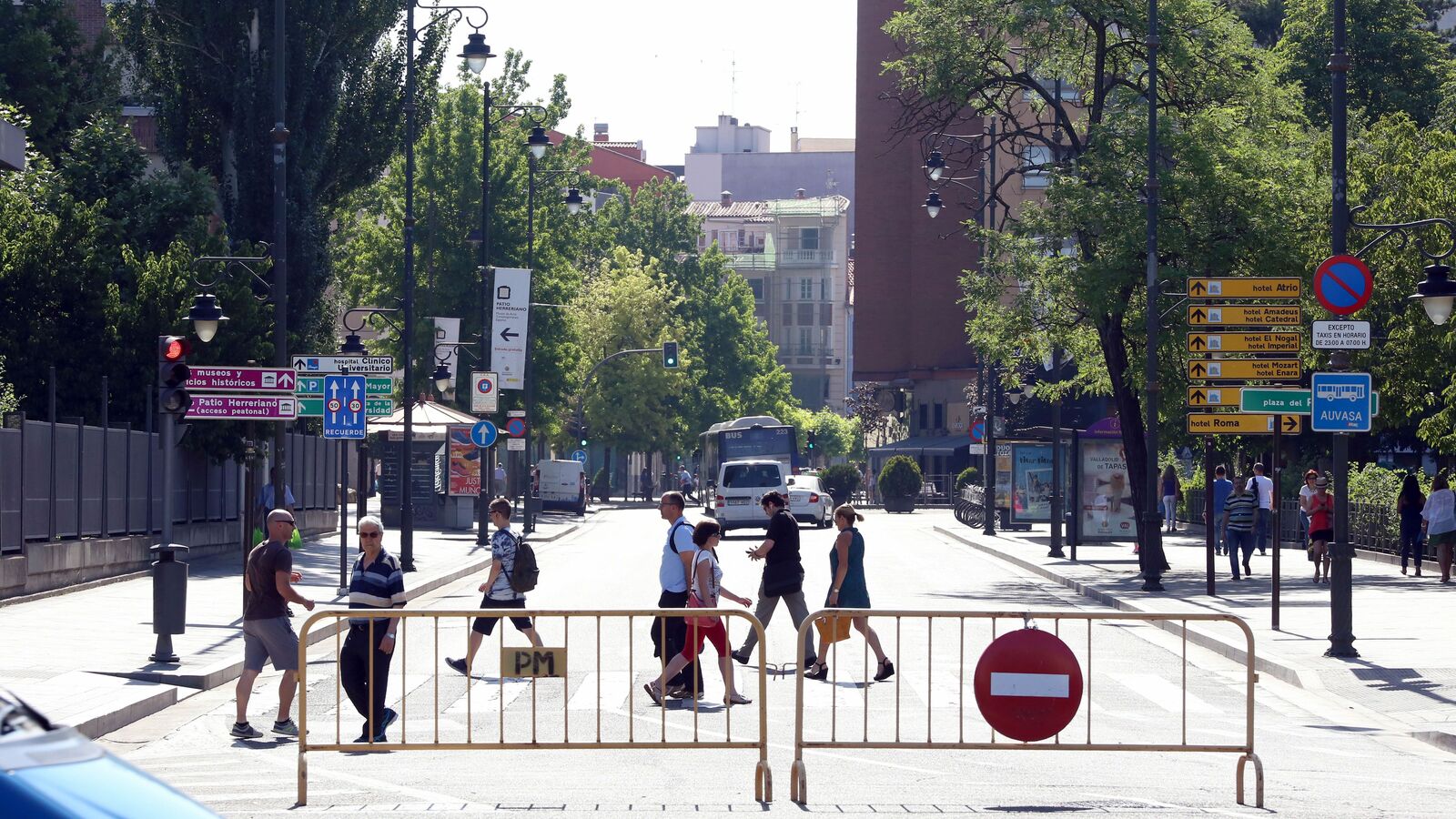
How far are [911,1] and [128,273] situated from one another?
612 inches

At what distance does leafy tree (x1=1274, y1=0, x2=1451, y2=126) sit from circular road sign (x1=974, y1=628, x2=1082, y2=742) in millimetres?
44600

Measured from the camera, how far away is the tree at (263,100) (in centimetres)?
3816

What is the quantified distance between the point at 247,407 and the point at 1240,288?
40.0 feet

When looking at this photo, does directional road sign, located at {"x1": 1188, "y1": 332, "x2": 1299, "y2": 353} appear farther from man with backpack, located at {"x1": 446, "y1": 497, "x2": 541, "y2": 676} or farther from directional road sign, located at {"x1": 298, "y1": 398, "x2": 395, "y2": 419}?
directional road sign, located at {"x1": 298, "y1": 398, "x2": 395, "y2": 419}

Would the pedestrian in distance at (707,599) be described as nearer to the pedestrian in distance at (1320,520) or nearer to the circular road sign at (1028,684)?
the circular road sign at (1028,684)

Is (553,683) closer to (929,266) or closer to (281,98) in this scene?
(281,98)

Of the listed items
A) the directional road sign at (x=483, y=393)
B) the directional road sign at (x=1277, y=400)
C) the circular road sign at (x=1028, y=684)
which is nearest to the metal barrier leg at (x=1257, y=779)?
the circular road sign at (x=1028, y=684)

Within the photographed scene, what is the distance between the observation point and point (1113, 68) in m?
33.7

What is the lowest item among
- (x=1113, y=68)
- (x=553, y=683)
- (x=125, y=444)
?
(x=553, y=683)

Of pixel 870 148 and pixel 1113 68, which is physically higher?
pixel 870 148

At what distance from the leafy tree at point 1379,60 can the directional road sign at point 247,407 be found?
38.4 m

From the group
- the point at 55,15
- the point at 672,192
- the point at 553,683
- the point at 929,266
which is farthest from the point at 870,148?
the point at 553,683

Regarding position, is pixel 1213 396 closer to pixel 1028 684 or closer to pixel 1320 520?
pixel 1320 520

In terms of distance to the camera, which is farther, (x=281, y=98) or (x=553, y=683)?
(x=281, y=98)
